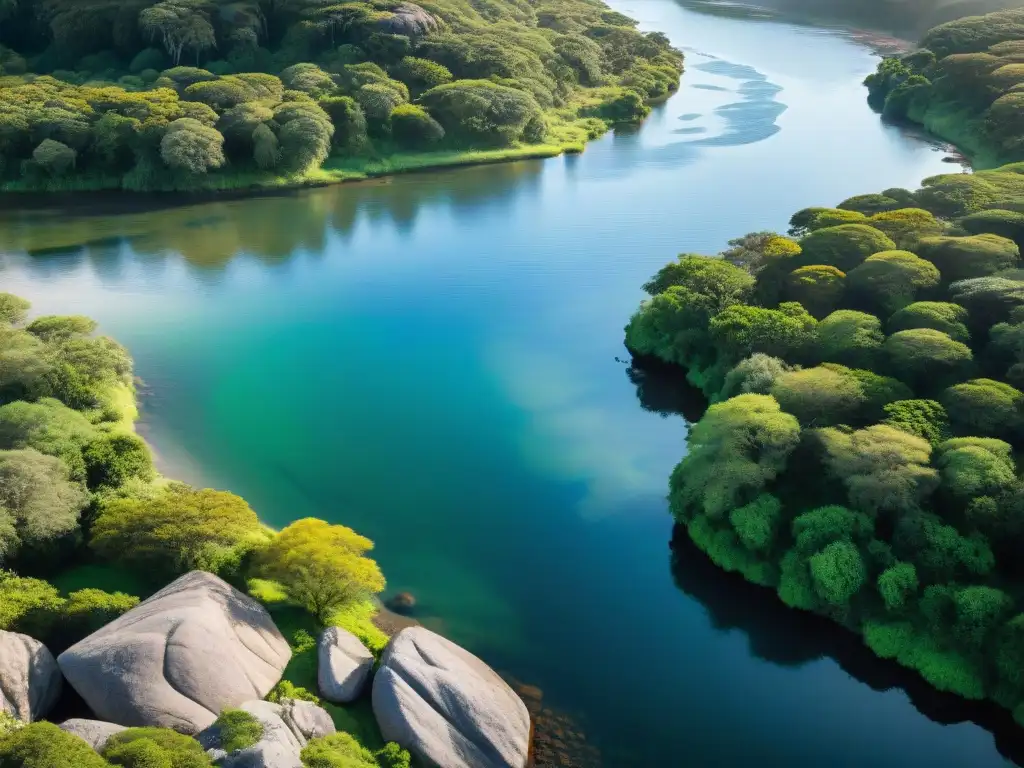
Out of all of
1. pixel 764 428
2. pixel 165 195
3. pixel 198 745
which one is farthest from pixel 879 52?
pixel 198 745

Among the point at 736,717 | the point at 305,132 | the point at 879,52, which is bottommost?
the point at 736,717

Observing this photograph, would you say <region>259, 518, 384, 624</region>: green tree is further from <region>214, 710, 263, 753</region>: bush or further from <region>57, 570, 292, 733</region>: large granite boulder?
<region>214, 710, 263, 753</region>: bush

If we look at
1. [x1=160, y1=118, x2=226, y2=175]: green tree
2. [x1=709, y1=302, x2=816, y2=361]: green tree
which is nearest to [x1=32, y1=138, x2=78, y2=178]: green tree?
[x1=160, y1=118, x2=226, y2=175]: green tree

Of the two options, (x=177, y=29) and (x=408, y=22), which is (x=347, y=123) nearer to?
(x=408, y=22)

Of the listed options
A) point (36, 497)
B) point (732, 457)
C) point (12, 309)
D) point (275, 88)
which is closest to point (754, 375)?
point (732, 457)

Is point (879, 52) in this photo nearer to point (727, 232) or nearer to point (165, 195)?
point (727, 232)

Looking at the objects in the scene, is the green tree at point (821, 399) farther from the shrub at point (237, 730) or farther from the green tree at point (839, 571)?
the shrub at point (237, 730)

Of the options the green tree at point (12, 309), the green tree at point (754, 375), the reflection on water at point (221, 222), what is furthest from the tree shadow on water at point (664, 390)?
the green tree at point (12, 309)
